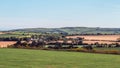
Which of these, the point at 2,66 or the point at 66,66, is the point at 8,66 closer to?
the point at 2,66

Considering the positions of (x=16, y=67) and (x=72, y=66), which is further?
(x=72, y=66)

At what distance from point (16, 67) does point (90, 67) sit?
24.6ft

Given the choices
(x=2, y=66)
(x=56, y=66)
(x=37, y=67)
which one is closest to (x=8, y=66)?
(x=2, y=66)

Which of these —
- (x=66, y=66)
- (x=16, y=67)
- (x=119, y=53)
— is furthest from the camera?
(x=119, y=53)

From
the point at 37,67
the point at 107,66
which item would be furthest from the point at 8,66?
the point at 107,66

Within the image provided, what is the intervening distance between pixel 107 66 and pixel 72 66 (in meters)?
3.83

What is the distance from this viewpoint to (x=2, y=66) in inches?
1150

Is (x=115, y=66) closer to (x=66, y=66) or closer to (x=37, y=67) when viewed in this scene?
(x=66, y=66)

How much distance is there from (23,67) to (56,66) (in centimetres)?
360

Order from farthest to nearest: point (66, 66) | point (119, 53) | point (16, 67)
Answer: point (119, 53) → point (66, 66) → point (16, 67)

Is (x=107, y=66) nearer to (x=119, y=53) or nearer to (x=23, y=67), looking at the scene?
(x=23, y=67)

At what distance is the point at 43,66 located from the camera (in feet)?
99.8

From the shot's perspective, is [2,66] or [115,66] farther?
[115,66]

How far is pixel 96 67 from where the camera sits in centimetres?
3053
